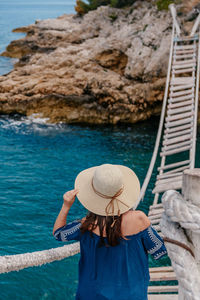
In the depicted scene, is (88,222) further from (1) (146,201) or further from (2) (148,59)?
(2) (148,59)

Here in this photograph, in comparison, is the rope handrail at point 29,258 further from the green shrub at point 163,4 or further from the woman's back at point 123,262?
the green shrub at point 163,4

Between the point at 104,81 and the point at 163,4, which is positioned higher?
the point at 163,4

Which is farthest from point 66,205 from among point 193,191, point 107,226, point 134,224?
point 193,191

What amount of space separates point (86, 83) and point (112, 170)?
489 inches

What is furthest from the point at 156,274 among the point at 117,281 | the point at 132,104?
the point at 132,104

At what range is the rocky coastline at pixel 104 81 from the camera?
13.4 metres

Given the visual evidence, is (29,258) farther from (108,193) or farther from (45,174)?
(45,174)

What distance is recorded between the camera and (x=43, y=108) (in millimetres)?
13734

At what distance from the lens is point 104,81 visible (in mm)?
13555

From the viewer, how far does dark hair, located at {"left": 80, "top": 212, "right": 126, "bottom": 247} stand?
5.48 ft

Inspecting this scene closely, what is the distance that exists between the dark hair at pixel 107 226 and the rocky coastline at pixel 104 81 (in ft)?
38.7

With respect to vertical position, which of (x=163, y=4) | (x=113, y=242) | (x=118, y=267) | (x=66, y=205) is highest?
(x=163, y=4)

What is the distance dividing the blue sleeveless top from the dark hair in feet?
0.14

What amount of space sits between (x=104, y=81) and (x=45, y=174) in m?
5.85
